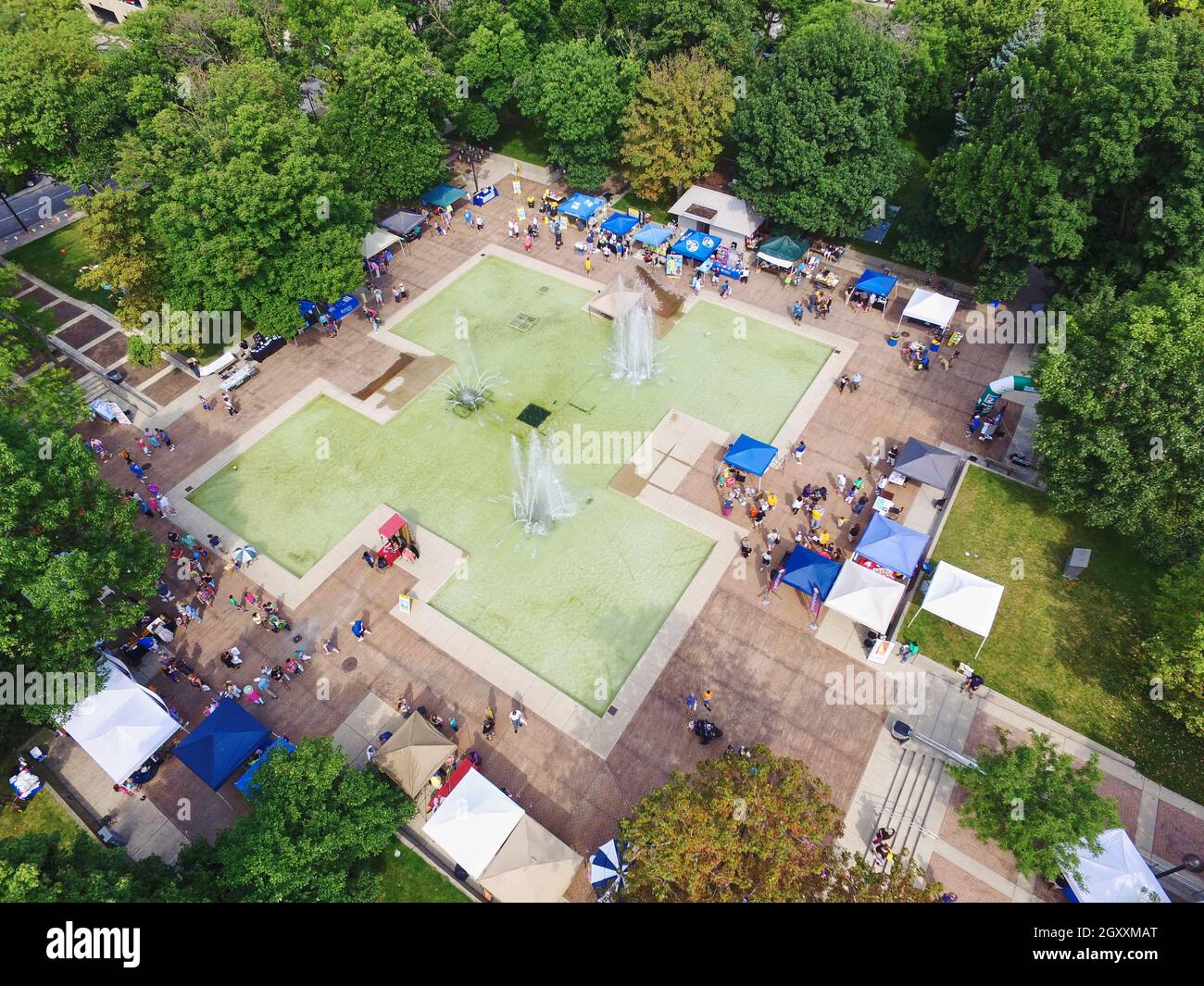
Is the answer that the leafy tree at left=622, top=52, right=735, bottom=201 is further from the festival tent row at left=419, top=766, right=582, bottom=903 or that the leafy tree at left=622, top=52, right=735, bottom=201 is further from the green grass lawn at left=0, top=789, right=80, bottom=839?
the green grass lawn at left=0, top=789, right=80, bottom=839

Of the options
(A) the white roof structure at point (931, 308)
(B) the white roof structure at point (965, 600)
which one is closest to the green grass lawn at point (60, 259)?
(A) the white roof structure at point (931, 308)

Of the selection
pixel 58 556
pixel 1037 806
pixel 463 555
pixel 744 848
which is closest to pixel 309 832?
pixel 744 848

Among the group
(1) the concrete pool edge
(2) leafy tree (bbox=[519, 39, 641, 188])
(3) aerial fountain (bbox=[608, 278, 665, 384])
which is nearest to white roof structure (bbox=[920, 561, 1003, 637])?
(1) the concrete pool edge

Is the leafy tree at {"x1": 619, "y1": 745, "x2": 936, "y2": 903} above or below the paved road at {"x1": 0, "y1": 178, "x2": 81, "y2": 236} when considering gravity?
above

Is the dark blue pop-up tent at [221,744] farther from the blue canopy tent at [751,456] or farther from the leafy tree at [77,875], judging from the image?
the blue canopy tent at [751,456]
